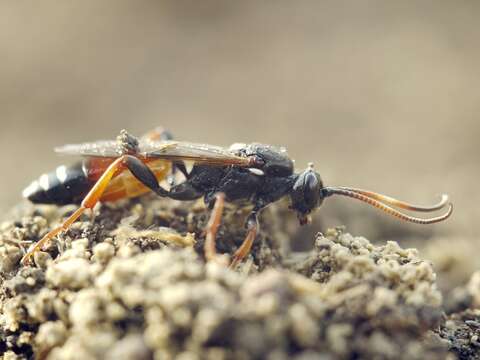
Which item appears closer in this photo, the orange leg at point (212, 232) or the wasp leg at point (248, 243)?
the orange leg at point (212, 232)

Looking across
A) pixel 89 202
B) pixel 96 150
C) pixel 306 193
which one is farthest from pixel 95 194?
pixel 306 193

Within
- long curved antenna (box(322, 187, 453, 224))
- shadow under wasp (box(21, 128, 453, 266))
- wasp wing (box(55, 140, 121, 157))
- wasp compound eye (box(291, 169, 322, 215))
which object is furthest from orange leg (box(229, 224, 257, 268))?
wasp wing (box(55, 140, 121, 157))

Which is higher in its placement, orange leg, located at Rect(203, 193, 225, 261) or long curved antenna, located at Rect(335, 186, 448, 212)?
long curved antenna, located at Rect(335, 186, 448, 212)

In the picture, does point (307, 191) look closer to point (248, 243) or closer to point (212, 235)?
point (248, 243)

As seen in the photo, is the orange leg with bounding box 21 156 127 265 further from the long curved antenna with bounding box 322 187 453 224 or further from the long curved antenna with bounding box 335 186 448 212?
the long curved antenna with bounding box 335 186 448 212

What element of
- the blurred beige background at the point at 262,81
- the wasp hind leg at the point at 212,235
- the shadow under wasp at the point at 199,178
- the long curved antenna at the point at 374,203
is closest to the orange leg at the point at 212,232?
the wasp hind leg at the point at 212,235

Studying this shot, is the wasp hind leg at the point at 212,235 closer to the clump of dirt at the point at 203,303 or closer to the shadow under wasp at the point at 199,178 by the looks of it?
the clump of dirt at the point at 203,303

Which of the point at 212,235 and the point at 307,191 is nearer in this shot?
the point at 212,235
